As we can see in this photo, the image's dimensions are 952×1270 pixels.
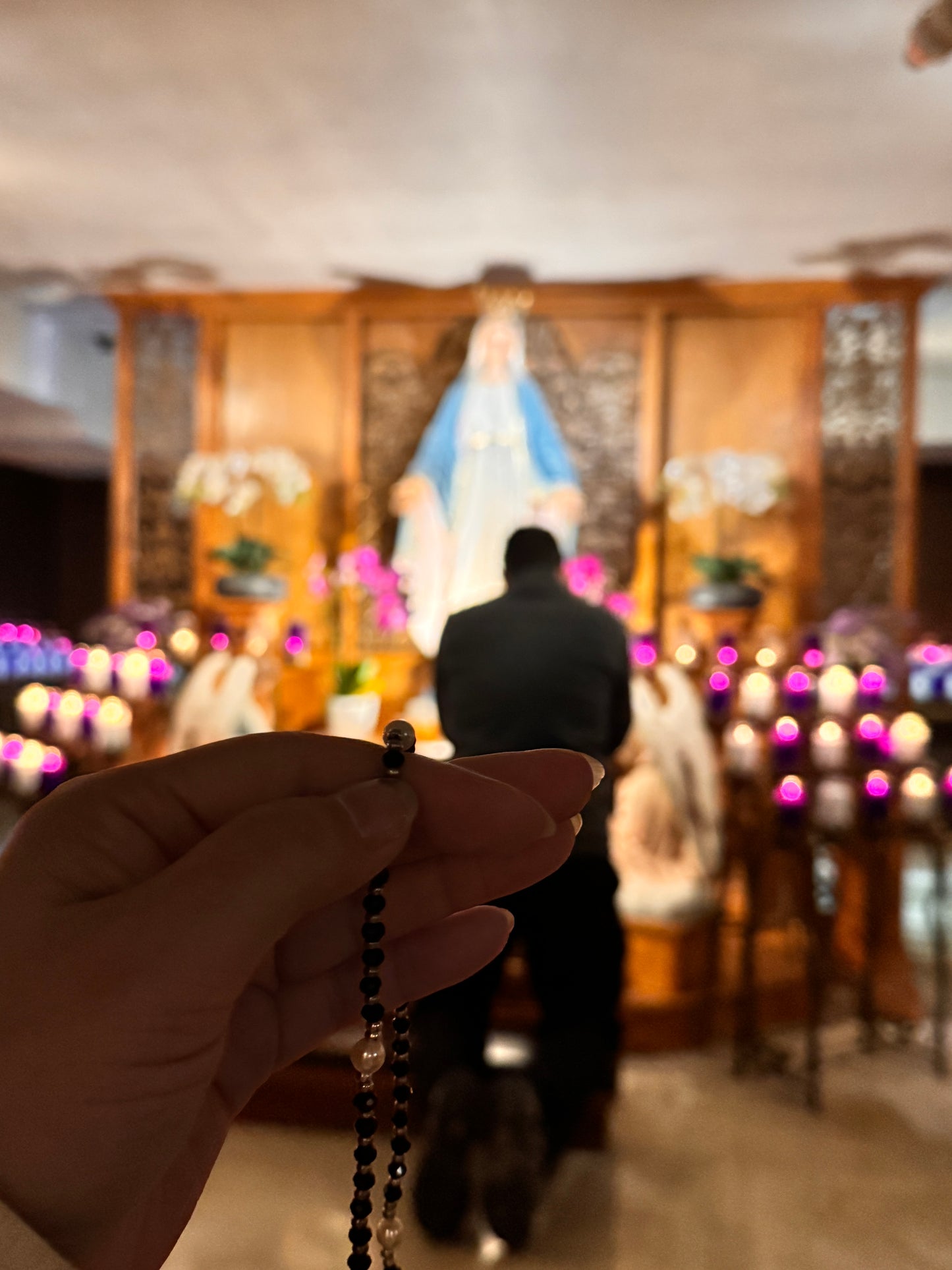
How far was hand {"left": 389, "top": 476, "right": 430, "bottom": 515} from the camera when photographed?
4.03 m

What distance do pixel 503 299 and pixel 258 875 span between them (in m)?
4.06

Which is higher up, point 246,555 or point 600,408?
point 600,408

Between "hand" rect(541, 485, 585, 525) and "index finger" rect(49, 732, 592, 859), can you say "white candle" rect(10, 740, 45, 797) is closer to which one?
"hand" rect(541, 485, 585, 525)

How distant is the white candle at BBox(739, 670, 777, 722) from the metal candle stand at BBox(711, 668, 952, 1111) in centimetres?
7

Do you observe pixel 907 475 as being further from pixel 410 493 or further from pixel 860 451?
pixel 410 493

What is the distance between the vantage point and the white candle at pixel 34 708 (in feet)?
10.0

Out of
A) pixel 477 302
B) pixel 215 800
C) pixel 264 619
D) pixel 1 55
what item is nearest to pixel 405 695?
pixel 264 619

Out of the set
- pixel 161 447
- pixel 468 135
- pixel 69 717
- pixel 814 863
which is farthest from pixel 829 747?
pixel 161 447

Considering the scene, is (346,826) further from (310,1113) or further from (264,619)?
(264,619)

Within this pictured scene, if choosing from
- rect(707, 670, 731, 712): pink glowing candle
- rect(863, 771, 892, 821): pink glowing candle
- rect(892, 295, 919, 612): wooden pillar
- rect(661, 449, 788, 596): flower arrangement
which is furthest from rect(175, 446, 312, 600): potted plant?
rect(892, 295, 919, 612): wooden pillar

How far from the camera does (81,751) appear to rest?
10.1 feet

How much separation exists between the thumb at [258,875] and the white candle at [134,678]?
2.92 meters

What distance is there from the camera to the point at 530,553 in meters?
1.81

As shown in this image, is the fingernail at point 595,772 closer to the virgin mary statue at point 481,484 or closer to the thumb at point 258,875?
the thumb at point 258,875
